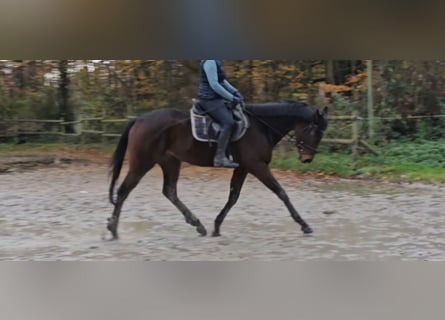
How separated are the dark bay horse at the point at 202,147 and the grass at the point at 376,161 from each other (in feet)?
0.22

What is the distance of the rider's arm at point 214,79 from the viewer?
3330 mm

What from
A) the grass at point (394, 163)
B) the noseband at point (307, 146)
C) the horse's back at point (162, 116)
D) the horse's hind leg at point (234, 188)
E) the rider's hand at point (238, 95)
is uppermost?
the rider's hand at point (238, 95)

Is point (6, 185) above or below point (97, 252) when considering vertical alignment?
above

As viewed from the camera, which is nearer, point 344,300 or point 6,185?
point 344,300

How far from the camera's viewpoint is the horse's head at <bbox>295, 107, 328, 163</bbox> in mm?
3500

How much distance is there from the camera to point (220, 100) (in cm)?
344

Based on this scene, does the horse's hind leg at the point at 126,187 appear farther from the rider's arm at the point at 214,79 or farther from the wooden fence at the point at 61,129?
the rider's arm at the point at 214,79

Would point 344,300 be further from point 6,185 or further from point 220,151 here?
point 6,185

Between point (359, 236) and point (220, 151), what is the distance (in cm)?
94

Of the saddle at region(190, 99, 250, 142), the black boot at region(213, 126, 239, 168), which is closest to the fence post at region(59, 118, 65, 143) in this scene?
the saddle at region(190, 99, 250, 142)

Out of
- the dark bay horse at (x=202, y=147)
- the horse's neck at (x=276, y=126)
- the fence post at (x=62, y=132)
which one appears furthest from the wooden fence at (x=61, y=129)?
the horse's neck at (x=276, y=126)

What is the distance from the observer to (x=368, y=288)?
312 centimetres
